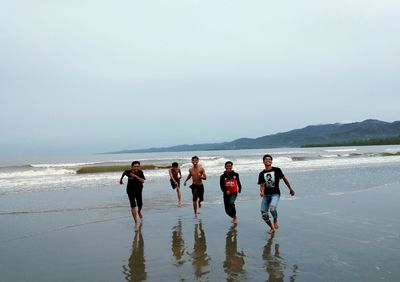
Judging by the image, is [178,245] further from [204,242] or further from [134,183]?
[134,183]

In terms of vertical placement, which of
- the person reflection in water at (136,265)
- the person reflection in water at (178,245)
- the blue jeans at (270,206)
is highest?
the blue jeans at (270,206)

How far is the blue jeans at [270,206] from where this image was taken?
860 centimetres

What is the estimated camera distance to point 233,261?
6555 mm

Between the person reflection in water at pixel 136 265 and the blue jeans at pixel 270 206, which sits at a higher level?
the blue jeans at pixel 270 206

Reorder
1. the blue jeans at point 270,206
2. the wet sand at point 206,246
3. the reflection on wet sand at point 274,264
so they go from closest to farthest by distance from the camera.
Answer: the reflection on wet sand at point 274,264 < the wet sand at point 206,246 < the blue jeans at point 270,206

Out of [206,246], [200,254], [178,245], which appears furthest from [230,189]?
[200,254]

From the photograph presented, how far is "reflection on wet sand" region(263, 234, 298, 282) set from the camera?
18.6 feet

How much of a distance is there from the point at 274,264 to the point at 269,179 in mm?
2703

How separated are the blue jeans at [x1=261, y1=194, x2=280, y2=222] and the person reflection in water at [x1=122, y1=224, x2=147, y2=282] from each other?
2.83 meters

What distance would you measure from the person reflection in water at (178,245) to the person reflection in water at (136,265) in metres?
0.61

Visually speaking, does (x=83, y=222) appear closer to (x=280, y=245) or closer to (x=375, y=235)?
(x=280, y=245)

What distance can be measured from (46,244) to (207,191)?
9.85 meters

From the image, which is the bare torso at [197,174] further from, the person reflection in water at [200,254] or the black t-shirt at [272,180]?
the black t-shirt at [272,180]

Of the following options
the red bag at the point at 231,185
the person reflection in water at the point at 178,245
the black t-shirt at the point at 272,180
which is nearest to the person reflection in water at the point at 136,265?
the person reflection in water at the point at 178,245
